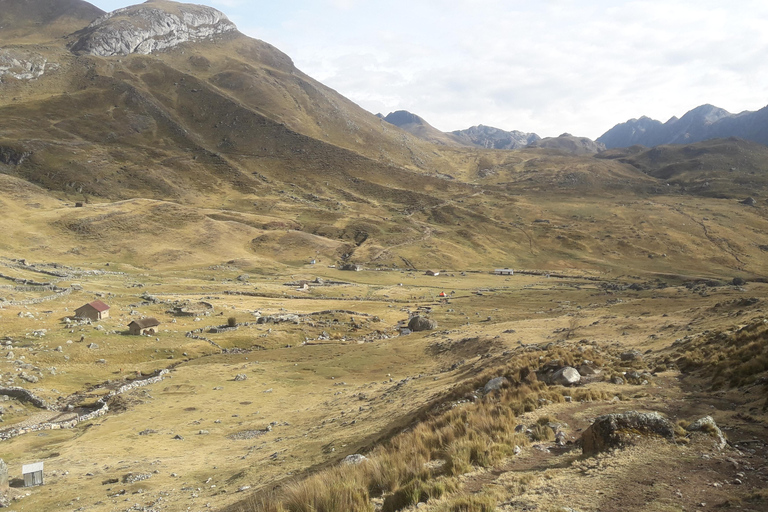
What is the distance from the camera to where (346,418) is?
2580cm

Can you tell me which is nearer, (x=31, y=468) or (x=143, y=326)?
(x=31, y=468)

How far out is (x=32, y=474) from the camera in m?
20.3

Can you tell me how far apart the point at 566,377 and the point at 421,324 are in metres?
41.2

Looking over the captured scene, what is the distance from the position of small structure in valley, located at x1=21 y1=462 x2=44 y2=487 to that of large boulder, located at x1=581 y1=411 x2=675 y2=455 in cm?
2492

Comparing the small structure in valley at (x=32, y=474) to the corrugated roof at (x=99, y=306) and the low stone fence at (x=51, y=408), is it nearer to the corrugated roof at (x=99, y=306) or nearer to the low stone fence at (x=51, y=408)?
the low stone fence at (x=51, y=408)

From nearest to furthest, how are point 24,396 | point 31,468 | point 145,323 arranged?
point 31,468 < point 24,396 < point 145,323

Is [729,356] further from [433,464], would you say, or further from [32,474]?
[32,474]

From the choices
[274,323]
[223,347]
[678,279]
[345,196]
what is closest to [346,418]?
[223,347]

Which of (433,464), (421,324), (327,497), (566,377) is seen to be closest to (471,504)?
(327,497)

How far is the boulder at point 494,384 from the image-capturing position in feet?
63.5

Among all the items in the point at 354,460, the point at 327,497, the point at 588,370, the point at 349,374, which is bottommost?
the point at 349,374

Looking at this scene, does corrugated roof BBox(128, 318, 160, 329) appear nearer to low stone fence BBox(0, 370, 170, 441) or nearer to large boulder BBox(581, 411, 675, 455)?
low stone fence BBox(0, 370, 170, 441)

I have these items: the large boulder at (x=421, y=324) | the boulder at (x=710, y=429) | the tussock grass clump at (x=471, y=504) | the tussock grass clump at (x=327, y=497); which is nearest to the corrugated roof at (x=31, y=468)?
the tussock grass clump at (x=327, y=497)

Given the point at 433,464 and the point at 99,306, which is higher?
the point at 433,464
